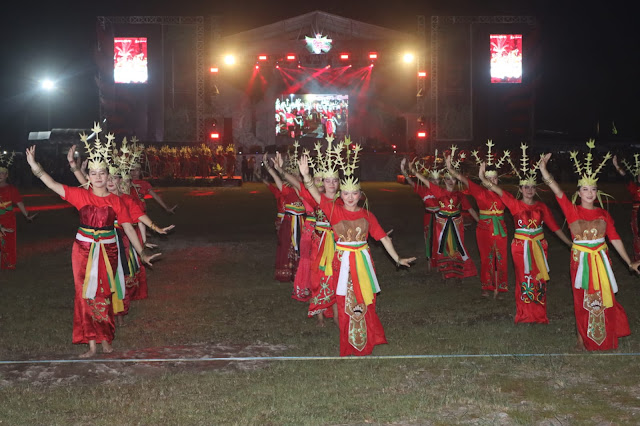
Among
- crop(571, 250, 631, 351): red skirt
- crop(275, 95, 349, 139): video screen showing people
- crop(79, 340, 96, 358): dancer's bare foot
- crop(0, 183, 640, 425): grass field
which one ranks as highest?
crop(275, 95, 349, 139): video screen showing people

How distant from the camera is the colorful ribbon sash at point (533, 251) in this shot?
26.7 ft

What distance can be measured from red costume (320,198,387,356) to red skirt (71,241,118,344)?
2.10 metres

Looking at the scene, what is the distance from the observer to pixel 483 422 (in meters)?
5.05

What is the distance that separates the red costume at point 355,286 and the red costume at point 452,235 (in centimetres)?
434

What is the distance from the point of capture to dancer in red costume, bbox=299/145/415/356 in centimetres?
665

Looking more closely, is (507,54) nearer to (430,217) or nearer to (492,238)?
(430,217)

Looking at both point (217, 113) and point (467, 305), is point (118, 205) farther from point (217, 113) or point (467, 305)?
point (217, 113)

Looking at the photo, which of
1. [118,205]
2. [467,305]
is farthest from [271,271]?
[118,205]

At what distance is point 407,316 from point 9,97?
36720mm

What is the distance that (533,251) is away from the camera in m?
8.16

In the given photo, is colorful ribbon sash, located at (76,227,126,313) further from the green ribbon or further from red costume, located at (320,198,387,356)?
the green ribbon

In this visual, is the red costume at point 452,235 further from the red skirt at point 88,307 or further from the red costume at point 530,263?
the red skirt at point 88,307

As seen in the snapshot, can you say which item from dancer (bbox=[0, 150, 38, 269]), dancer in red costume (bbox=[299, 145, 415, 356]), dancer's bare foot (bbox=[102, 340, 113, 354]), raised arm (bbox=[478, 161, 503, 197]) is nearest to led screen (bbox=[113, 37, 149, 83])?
dancer (bbox=[0, 150, 38, 269])

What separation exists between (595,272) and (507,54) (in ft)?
116
